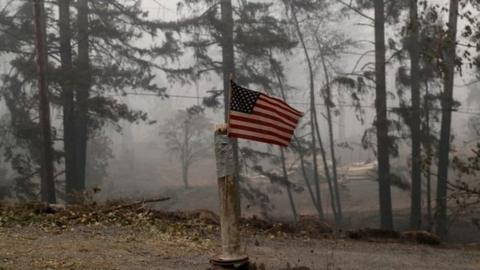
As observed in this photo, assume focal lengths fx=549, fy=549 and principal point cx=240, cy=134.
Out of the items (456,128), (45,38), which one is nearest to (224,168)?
(45,38)

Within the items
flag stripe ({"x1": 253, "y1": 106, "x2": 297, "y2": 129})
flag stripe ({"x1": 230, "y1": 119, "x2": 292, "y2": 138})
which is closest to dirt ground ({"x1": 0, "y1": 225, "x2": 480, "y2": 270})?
flag stripe ({"x1": 230, "y1": 119, "x2": 292, "y2": 138})

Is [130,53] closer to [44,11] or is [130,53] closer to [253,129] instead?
[44,11]

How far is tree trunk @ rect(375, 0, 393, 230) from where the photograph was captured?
69.2ft

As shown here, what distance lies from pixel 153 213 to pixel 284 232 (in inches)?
104

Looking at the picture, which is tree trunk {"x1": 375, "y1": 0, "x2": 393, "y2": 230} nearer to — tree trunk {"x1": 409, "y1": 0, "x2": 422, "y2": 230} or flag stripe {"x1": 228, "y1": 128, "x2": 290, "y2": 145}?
tree trunk {"x1": 409, "y1": 0, "x2": 422, "y2": 230}

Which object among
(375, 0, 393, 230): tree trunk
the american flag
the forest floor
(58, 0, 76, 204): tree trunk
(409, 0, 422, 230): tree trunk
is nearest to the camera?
the american flag

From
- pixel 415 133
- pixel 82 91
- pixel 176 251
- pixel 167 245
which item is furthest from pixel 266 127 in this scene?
pixel 415 133

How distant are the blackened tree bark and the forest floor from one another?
11.2 metres

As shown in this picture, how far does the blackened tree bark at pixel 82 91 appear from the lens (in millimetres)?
21703

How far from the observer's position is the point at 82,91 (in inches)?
870

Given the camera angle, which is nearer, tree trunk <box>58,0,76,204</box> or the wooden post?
the wooden post

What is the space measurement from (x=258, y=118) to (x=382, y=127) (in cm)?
1606

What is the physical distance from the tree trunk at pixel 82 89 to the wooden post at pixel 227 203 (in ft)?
52.7

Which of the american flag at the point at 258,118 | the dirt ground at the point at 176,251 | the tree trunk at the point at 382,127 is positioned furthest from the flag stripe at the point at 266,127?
the tree trunk at the point at 382,127
